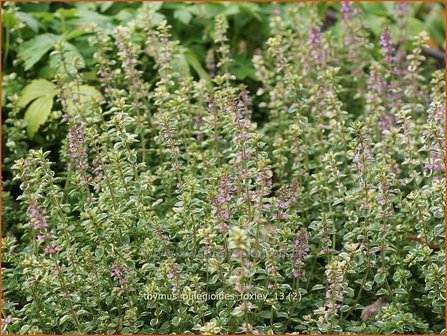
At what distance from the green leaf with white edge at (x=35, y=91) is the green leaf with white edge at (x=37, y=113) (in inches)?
2.1

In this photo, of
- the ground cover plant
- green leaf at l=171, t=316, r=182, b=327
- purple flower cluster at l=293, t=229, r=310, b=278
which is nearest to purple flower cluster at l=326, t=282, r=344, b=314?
the ground cover plant

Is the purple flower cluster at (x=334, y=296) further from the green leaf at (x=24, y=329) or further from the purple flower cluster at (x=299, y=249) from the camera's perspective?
the green leaf at (x=24, y=329)

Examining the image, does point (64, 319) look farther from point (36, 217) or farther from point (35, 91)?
A: point (35, 91)

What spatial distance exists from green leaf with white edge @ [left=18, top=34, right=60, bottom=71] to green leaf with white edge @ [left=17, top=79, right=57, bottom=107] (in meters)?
0.11

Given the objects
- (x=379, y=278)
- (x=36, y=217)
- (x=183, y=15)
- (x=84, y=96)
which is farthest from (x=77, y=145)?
(x=183, y=15)

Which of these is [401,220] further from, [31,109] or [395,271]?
[31,109]

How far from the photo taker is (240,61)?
4660 mm

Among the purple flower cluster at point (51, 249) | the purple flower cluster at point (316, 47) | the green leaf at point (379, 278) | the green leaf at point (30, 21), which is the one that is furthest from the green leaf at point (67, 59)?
the green leaf at point (379, 278)

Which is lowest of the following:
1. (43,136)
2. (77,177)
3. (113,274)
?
(43,136)

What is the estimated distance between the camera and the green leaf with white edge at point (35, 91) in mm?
3965

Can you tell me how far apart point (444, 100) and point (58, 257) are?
6.37 feet

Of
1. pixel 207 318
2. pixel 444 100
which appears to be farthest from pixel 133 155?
pixel 444 100

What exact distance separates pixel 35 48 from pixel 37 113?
0.53 metres

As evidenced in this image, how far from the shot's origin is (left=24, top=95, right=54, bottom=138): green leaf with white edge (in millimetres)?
3838
